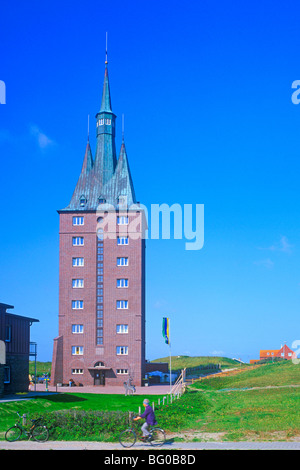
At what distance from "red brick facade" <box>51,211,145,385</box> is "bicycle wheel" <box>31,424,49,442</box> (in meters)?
41.7

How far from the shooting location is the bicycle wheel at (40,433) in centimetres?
2133

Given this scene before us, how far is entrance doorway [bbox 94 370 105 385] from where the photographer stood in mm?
63562

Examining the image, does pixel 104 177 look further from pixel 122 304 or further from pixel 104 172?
pixel 122 304

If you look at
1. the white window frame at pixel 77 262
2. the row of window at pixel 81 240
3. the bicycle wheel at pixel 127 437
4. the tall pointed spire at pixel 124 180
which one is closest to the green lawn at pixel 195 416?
the bicycle wheel at pixel 127 437

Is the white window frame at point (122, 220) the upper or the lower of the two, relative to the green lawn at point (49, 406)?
upper

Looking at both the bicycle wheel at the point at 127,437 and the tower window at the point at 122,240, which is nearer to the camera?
the bicycle wheel at the point at 127,437

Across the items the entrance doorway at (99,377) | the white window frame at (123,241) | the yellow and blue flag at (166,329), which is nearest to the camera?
the yellow and blue flag at (166,329)

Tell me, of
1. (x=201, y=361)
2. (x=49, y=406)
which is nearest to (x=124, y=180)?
(x=49, y=406)

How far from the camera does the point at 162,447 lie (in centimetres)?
1992

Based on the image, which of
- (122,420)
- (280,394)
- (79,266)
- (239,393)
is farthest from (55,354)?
(122,420)

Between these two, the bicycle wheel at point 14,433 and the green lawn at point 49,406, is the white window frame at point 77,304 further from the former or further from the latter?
the bicycle wheel at point 14,433

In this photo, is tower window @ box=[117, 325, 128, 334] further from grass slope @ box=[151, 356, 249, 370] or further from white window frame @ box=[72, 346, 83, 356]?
grass slope @ box=[151, 356, 249, 370]
